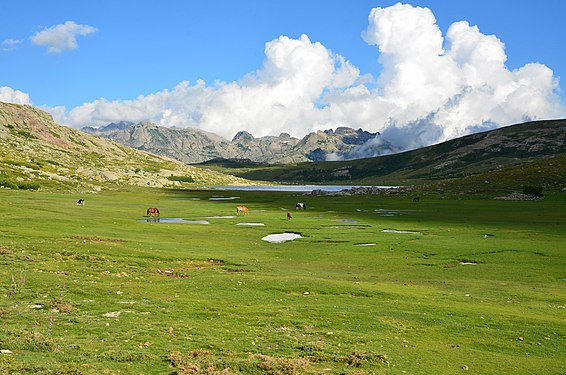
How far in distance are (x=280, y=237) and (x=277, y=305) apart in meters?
36.4

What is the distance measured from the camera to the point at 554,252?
4581 centimetres

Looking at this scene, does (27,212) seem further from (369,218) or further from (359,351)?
(359,351)

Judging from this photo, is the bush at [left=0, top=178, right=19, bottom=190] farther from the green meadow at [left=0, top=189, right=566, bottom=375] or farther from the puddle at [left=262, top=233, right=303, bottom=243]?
the puddle at [left=262, top=233, right=303, bottom=243]

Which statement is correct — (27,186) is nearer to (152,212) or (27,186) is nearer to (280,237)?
(152,212)

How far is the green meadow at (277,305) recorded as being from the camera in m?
16.4

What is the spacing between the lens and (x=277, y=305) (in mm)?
25188

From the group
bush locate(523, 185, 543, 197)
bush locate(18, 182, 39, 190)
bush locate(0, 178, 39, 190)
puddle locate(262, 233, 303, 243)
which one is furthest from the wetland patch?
bush locate(523, 185, 543, 197)

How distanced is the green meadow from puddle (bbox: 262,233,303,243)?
12.5 ft

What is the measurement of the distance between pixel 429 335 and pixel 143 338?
1218cm

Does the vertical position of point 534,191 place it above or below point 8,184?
below

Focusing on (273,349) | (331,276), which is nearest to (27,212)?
(331,276)

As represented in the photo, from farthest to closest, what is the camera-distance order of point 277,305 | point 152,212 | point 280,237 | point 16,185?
point 16,185
point 152,212
point 280,237
point 277,305

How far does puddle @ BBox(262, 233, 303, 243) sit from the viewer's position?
5858 cm

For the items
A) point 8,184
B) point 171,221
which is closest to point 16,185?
point 8,184
